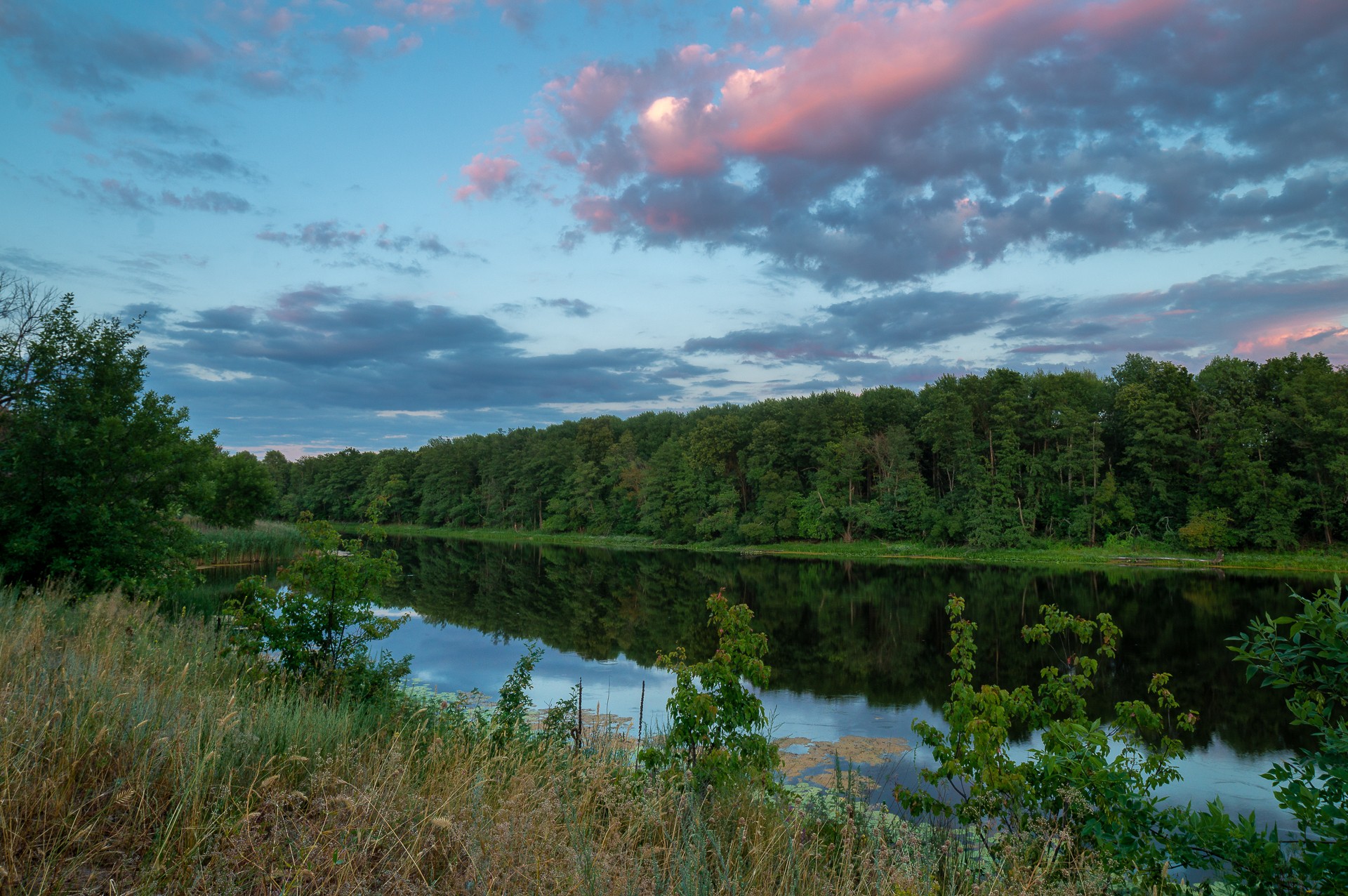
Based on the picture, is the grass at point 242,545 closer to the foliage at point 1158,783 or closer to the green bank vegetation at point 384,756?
the green bank vegetation at point 384,756

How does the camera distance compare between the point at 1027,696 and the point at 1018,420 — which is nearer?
the point at 1027,696

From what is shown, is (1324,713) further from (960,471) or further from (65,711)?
(960,471)

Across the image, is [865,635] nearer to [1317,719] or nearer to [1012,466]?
[1317,719]

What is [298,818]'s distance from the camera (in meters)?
3.42

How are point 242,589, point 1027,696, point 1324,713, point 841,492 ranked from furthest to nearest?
point 841,492, point 242,589, point 1027,696, point 1324,713

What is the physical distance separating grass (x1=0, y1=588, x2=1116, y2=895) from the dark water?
7.12m

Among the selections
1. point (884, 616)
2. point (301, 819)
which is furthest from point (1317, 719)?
point (884, 616)

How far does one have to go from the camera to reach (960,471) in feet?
172

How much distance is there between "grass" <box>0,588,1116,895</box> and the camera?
2926mm

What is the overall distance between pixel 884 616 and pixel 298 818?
25394mm

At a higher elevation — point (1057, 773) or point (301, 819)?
point (301, 819)

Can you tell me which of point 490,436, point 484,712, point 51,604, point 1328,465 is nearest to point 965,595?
point 484,712

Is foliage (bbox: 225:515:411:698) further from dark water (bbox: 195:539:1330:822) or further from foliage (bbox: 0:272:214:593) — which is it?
foliage (bbox: 0:272:214:593)

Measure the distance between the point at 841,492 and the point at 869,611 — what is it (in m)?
31.6
